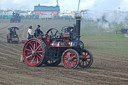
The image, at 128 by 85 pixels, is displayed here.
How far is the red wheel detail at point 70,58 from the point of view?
10.8 meters

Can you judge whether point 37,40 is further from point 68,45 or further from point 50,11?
point 50,11

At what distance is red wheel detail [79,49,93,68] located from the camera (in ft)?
37.1

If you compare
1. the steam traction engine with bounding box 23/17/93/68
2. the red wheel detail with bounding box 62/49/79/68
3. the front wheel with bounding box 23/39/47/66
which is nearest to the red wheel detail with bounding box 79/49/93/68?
the steam traction engine with bounding box 23/17/93/68

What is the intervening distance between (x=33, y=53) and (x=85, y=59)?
6.38ft

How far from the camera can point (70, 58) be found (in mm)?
10922

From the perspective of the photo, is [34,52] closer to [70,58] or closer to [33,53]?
[33,53]

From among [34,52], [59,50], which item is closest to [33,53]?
[34,52]

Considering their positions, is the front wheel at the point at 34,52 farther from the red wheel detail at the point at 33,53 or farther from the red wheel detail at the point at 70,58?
the red wheel detail at the point at 70,58

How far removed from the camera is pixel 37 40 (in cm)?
1148

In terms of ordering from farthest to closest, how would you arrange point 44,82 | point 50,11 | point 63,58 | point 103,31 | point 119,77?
point 50,11 → point 103,31 → point 63,58 → point 119,77 → point 44,82

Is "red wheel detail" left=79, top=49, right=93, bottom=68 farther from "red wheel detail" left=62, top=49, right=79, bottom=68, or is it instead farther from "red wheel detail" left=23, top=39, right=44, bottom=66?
"red wheel detail" left=23, top=39, right=44, bottom=66

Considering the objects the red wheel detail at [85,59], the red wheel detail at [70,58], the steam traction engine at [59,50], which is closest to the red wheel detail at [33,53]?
the steam traction engine at [59,50]

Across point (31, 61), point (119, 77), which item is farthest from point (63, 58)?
point (119, 77)

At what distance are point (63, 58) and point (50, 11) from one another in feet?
244
